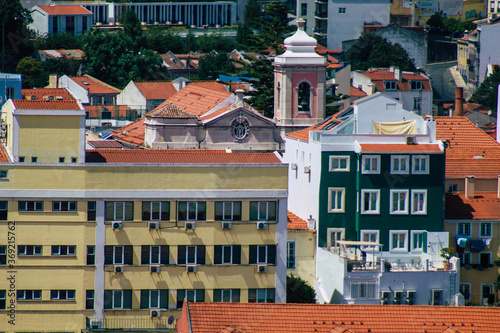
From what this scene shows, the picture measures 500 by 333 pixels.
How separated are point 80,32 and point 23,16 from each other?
63.3 feet

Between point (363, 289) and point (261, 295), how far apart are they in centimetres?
486

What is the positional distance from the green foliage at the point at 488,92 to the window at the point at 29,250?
76.1m

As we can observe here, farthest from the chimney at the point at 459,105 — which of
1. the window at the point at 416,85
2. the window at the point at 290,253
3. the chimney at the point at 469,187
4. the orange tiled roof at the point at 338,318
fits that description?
the orange tiled roof at the point at 338,318

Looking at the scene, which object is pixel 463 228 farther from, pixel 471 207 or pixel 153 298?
pixel 153 298

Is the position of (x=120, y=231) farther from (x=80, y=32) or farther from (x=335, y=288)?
(x=80, y=32)

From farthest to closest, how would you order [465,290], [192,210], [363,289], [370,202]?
[465,290] < [370,202] < [363,289] < [192,210]

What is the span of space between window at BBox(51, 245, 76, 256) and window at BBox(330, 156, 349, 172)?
12.8m

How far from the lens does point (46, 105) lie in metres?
66.2

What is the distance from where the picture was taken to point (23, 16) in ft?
493

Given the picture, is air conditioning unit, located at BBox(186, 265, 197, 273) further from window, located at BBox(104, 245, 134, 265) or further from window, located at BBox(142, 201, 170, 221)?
window, located at BBox(104, 245, 134, 265)

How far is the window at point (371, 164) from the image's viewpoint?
7031cm

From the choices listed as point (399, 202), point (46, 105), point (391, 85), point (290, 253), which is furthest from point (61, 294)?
point (391, 85)

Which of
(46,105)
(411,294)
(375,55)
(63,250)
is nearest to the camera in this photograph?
(63,250)

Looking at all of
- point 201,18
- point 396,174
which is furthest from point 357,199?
point 201,18
